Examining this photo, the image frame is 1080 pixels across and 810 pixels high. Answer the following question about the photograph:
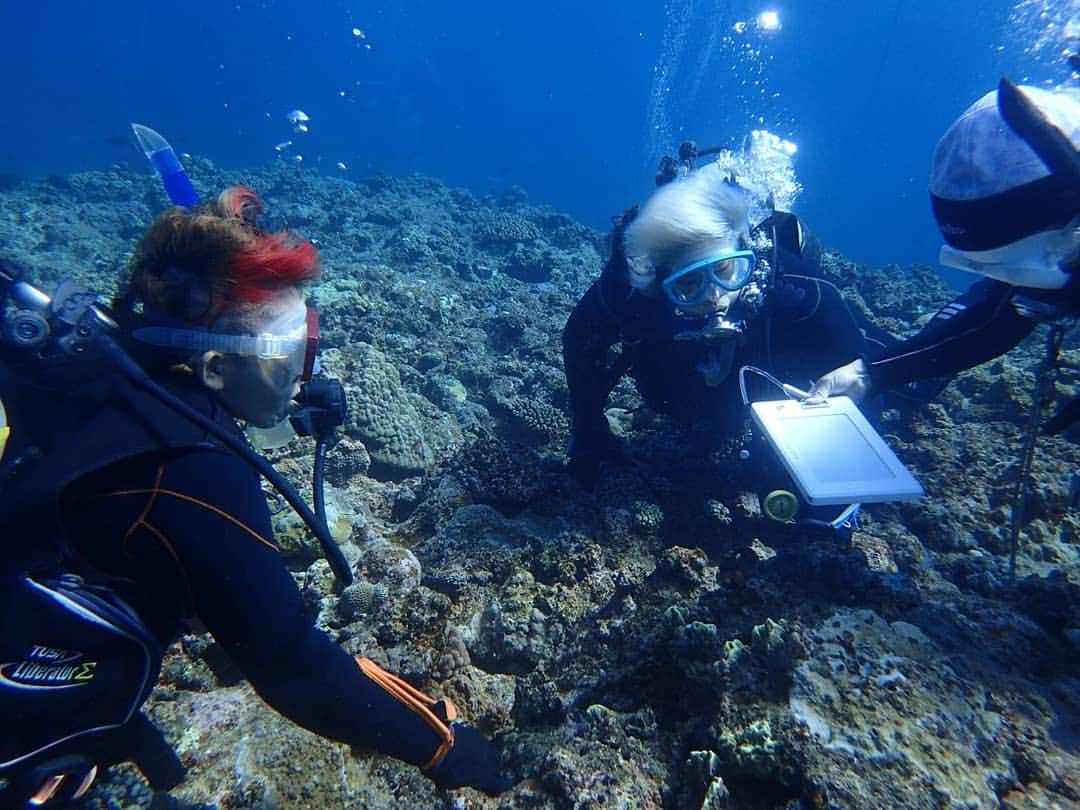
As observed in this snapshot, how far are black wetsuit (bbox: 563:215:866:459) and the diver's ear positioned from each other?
2874mm

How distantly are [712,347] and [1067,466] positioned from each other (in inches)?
136

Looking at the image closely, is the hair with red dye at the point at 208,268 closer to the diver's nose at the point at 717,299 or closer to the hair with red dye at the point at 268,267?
the hair with red dye at the point at 268,267

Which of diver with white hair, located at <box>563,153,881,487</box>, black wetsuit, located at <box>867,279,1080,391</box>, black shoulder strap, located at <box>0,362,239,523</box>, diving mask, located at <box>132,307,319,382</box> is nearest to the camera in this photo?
black shoulder strap, located at <box>0,362,239,523</box>

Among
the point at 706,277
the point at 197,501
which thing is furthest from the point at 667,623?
the point at 197,501

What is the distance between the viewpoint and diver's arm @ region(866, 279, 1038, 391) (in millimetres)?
3266

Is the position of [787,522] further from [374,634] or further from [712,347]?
[374,634]

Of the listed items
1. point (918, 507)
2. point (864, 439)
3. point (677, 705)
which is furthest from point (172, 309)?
point (918, 507)

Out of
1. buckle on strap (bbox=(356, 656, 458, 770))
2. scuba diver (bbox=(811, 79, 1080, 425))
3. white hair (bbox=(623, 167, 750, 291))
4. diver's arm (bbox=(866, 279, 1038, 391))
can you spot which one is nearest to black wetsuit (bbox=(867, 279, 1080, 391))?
diver's arm (bbox=(866, 279, 1038, 391))

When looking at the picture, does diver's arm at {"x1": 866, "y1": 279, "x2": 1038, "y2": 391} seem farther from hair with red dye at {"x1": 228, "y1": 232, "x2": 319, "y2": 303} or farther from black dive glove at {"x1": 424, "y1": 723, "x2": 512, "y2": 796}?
hair with red dye at {"x1": 228, "y1": 232, "x2": 319, "y2": 303}

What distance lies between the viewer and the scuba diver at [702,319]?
135 inches

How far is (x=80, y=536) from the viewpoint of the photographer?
134 cm

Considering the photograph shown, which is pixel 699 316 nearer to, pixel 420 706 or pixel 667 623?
pixel 667 623

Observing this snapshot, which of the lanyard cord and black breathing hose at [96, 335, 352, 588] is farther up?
the lanyard cord

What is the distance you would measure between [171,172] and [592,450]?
3.55 meters
